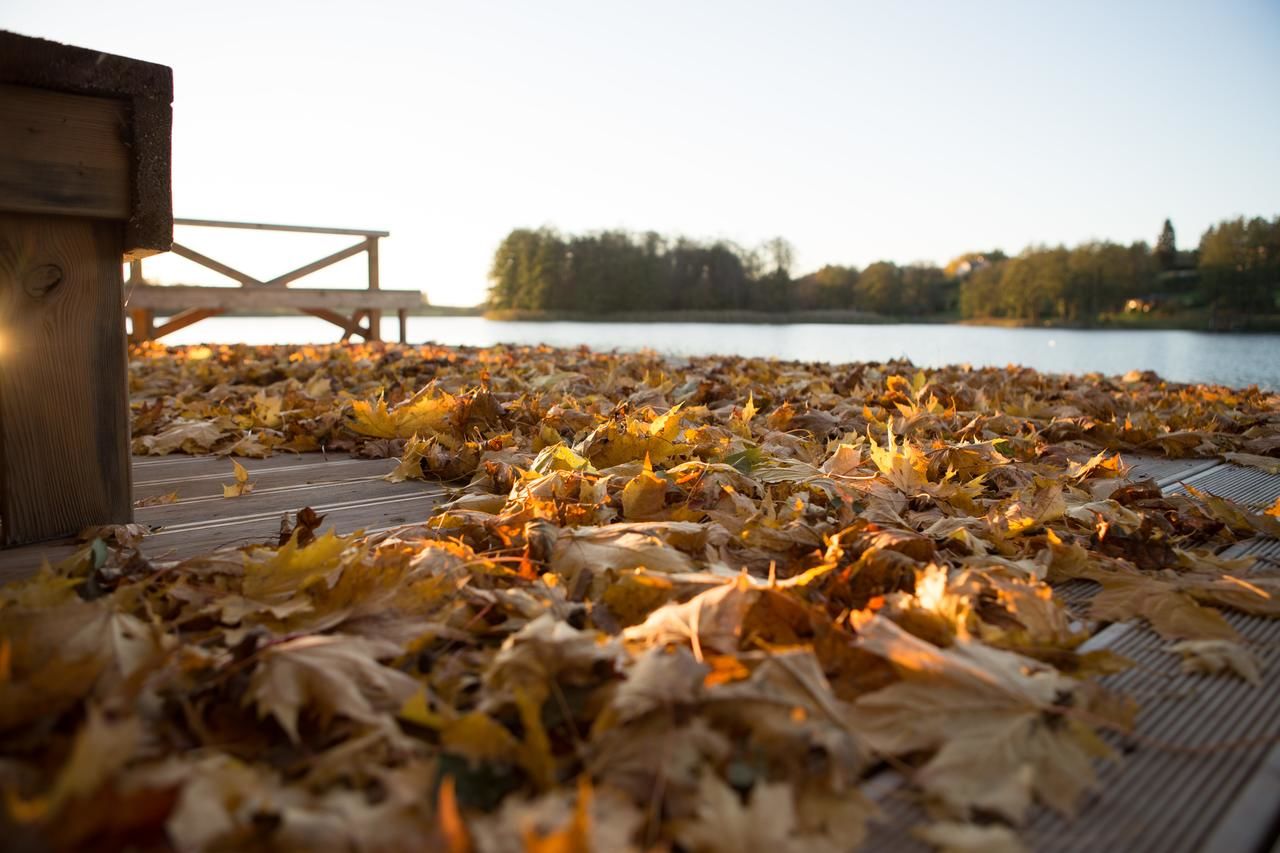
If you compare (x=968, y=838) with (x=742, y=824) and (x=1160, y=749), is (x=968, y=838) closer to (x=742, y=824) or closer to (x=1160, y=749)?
(x=742, y=824)

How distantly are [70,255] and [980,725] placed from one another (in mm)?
1760

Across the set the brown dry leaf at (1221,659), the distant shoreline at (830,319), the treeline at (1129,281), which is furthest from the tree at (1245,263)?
the brown dry leaf at (1221,659)

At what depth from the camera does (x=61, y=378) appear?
5.12ft

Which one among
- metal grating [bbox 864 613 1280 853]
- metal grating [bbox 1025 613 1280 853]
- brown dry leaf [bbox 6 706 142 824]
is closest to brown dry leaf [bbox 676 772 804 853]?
metal grating [bbox 864 613 1280 853]

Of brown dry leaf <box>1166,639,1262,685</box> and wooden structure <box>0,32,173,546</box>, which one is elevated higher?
wooden structure <box>0,32,173,546</box>

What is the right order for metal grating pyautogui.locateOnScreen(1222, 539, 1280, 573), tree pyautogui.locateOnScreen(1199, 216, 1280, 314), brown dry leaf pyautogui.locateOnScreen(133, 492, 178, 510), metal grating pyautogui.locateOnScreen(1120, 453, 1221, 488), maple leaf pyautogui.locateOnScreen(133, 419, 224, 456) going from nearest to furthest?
metal grating pyautogui.locateOnScreen(1222, 539, 1280, 573) < brown dry leaf pyautogui.locateOnScreen(133, 492, 178, 510) < metal grating pyautogui.locateOnScreen(1120, 453, 1221, 488) < maple leaf pyautogui.locateOnScreen(133, 419, 224, 456) < tree pyautogui.locateOnScreen(1199, 216, 1280, 314)

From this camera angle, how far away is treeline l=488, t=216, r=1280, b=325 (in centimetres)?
4838

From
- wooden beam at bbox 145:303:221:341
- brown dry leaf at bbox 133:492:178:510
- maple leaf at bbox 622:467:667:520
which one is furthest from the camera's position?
wooden beam at bbox 145:303:221:341

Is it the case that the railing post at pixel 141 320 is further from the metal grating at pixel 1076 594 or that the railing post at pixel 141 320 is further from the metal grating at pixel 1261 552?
the metal grating at pixel 1261 552

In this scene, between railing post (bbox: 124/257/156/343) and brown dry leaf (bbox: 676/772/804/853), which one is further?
railing post (bbox: 124/257/156/343)

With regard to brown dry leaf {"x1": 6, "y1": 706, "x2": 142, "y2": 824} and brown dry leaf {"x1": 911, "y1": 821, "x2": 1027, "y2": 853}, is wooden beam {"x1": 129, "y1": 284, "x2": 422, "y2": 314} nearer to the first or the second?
brown dry leaf {"x1": 6, "y1": 706, "x2": 142, "y2": 824}

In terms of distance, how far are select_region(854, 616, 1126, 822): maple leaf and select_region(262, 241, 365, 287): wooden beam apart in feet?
30.5

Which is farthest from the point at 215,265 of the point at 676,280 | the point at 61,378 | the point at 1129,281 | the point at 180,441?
the point at 1129,281

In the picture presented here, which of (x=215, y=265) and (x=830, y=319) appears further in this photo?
(x=830, y=319)
